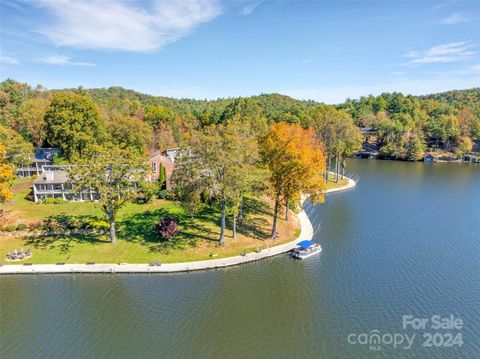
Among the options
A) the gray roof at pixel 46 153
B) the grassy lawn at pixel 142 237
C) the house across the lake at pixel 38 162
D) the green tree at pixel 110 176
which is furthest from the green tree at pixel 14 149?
the green tree at pixel 110 176

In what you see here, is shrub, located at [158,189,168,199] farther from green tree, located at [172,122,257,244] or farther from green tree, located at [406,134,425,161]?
green tree, located at [406,134,425,161]

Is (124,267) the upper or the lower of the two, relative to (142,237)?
lower

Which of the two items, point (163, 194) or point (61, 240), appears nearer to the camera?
point (61, 240)

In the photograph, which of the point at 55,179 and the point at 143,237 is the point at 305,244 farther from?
the point at 55,179

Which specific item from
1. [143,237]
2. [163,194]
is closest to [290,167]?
[143,237]

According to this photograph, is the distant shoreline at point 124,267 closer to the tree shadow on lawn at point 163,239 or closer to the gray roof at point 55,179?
the tree shadow on lawn at point 163,239

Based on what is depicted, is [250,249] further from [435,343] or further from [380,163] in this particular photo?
[380,163]
